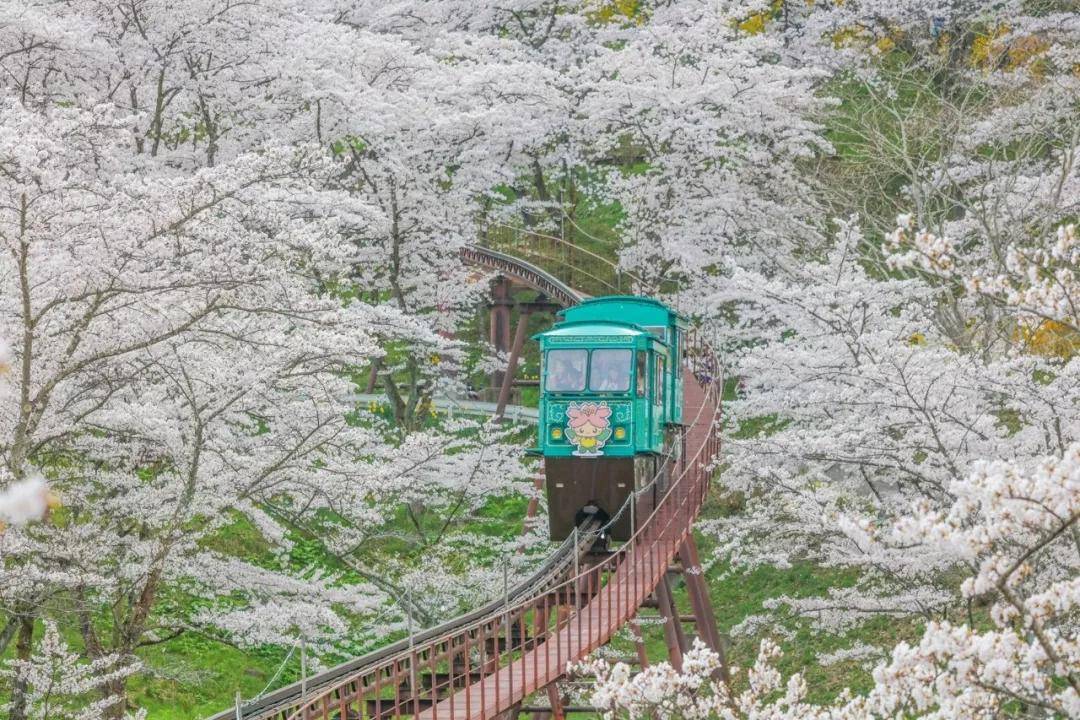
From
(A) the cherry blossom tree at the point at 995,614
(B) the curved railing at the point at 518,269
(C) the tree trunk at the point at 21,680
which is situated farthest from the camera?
(B) the curved railing at the point at 518,269

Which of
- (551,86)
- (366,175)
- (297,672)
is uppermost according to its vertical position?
(551,86)

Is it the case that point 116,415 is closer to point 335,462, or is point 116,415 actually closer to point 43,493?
point 335,462

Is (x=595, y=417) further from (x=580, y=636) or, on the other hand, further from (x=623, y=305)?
(x=580, y=636)

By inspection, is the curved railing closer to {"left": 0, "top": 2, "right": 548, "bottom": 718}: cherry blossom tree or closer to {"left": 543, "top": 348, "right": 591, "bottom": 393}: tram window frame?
{"left": 0, "top": 2, "right": 548, "bottom": 718}: cherry blossom tree

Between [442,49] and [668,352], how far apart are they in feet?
39.4

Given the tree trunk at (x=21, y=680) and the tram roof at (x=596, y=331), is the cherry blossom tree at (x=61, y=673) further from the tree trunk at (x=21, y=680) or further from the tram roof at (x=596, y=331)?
the tram roof at (x=596, y=331)

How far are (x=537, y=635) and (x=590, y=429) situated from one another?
4.32m

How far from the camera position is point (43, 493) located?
303 cm

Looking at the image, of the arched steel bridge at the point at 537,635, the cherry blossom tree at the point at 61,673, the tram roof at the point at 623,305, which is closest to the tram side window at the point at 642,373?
the arched steel bridge at the point at 537,635

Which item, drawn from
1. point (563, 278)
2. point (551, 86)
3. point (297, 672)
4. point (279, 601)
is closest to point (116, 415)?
point (279, 601)

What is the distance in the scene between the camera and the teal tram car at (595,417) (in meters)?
17.5

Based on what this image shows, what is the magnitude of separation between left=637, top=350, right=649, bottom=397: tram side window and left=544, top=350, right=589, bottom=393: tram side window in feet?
2.48

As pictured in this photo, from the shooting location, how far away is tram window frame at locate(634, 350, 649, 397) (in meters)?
17.6

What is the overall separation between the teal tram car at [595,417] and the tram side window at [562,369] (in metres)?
0.01
